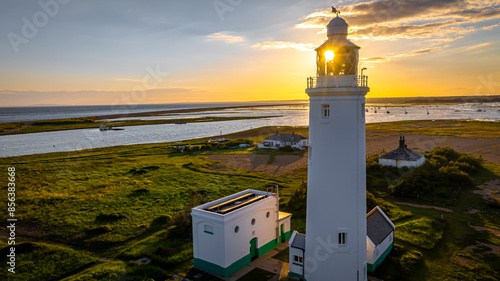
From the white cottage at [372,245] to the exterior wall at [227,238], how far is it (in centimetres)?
232

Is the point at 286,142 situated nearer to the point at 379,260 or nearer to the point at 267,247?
the point at 267,247

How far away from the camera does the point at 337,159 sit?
9734 millimetres

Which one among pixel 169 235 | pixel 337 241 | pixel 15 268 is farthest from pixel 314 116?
pixel 15 268

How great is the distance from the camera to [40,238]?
17.5 meters

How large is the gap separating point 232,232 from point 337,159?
6.04 metres

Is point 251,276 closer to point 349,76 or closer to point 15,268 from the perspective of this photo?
point 349,76

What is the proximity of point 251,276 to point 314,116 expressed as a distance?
778 centimetres

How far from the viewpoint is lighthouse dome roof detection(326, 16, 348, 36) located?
9.83 meters

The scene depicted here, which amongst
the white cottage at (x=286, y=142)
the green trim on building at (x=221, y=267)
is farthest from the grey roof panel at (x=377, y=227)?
the white cottage at (x=286, y=142)

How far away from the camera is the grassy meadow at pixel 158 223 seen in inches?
543

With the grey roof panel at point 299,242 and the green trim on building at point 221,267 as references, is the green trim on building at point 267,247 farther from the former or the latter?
the grey roof panel at point 299,242

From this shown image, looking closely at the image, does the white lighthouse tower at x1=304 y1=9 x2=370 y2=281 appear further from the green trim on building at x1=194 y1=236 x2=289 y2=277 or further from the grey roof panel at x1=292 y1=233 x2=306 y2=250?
the green trim on building at x1=194 y1=236 x2=289 y2=277

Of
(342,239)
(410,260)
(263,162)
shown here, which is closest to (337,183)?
(342,239)

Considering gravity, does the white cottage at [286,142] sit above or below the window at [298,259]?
above
